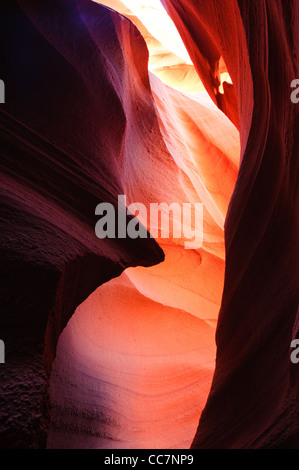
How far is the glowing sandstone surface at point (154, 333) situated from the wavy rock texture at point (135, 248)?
2 centimetres

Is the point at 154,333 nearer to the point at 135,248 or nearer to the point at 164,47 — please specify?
the point at 135,248

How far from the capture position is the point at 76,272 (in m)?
1.93

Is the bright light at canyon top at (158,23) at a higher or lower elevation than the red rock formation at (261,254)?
higher

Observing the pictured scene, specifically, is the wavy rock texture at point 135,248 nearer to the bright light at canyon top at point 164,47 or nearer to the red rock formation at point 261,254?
the red rock formation at point 261,254

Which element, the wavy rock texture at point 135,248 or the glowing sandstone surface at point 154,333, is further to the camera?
the glowing sandstone surface at point 154,333

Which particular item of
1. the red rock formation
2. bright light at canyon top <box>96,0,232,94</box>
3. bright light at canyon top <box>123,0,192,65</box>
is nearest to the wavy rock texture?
the red rock formation

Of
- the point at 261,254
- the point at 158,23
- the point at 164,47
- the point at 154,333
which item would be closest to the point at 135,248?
the point at 261,254

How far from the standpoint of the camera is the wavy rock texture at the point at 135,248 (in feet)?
6.03

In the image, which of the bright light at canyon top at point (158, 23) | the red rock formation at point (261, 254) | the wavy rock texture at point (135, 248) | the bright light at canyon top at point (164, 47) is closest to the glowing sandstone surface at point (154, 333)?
the wavy rock texture at point (135, 248)

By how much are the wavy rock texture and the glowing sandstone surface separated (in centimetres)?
2

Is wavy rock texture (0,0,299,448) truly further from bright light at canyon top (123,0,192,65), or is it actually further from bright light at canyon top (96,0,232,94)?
bright light at canyon top (123,0,192,65)

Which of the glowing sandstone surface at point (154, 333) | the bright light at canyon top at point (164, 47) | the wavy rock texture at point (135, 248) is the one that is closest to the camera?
the wavy rock texture at point (135, 248)

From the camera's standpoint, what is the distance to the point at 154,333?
15.1 feet

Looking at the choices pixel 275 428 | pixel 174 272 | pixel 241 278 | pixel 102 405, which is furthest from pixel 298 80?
pixel 174 272
